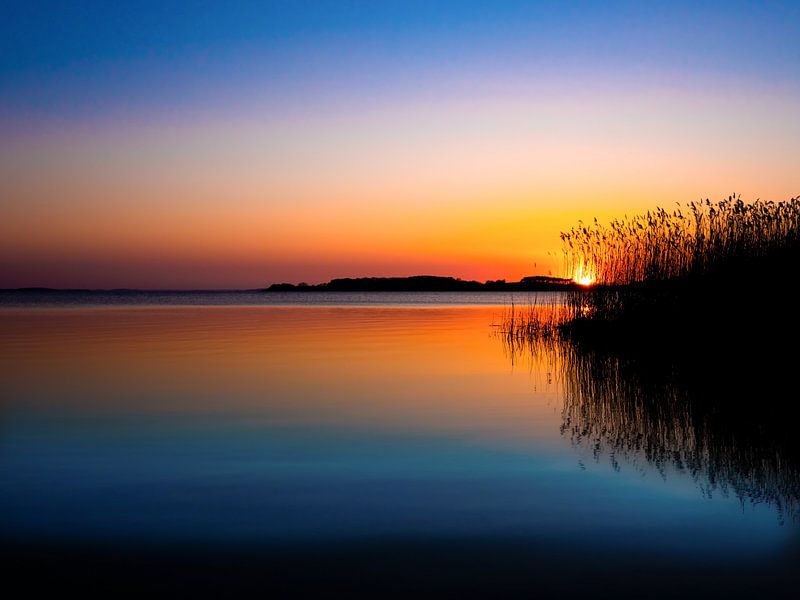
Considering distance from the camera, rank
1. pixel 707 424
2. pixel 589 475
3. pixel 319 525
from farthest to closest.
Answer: pixel 707 424 → pixel 589 475 → pixel 319 525

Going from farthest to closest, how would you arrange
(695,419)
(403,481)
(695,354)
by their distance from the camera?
(695,354) < (695,419) < (403,481)

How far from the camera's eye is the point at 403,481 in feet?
14.8

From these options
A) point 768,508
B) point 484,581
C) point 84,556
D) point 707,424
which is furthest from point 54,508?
point 707,424

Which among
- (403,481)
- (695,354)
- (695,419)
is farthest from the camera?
(695,354)

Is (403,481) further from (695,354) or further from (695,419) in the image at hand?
(695,354)

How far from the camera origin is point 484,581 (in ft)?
9.66

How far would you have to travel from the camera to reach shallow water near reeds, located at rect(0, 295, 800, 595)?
3.21 meters

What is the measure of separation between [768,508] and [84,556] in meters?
3.21

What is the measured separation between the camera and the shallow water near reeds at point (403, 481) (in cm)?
321

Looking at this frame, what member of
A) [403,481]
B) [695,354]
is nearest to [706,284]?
[695,354]

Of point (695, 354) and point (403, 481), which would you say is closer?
point (403, 481)

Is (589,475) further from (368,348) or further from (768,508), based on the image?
(368,348)

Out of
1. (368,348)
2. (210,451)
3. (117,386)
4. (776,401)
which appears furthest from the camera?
(368,348)

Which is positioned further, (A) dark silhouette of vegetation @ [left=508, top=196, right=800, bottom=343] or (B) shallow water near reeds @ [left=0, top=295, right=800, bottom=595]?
(A) dark silhouette of vegetation @ [left=508, top=196, right=800, bottom=343]
